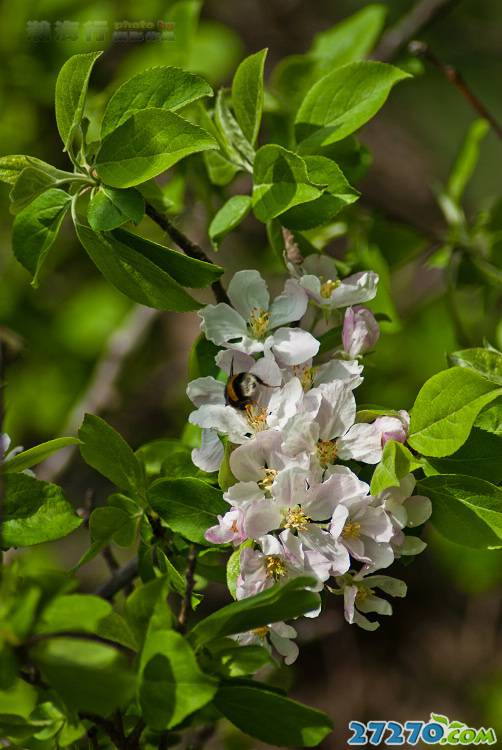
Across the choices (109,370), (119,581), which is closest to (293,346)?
(119,581)

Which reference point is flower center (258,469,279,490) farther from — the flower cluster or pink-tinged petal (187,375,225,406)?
pink-tinged petal (187,375,225,406)

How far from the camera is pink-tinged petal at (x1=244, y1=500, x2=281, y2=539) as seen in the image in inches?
37.9

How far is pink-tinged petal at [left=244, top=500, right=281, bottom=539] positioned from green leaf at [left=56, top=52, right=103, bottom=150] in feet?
1.56

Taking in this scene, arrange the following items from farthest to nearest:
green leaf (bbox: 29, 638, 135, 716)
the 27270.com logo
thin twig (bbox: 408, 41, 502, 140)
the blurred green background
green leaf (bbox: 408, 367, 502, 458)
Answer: the blurred green background, thin twig (bbox: 408, 41, 502, 140), the 27270.com logo, green leaf (bbox: 408, 367, 502, 458), green leaf (bbox: 29, 638, 135, 716)

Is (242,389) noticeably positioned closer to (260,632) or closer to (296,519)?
(296,519)

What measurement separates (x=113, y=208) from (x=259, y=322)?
0.82ft

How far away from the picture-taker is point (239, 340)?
113cm

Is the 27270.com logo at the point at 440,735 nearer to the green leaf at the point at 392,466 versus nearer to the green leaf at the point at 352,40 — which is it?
the green leaf at the point at 392,466

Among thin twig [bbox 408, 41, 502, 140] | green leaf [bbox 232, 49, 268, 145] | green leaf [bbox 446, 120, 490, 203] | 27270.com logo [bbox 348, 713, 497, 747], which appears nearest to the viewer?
green leaf [bbox 232, 49, 268, 145]

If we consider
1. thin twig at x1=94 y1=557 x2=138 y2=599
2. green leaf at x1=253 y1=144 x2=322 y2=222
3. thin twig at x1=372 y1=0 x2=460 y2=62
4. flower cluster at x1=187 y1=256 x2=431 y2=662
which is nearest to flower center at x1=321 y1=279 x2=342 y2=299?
flower cluster at x1=187 y1=256 x2=431 y2=662

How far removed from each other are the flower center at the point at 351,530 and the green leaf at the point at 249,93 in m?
0.57

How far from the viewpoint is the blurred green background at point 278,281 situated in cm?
216

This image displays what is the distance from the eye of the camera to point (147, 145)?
38.7 inches

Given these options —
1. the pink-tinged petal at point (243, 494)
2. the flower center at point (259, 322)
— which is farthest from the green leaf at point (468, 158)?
the pink-tinged petal at point (243, 494)
